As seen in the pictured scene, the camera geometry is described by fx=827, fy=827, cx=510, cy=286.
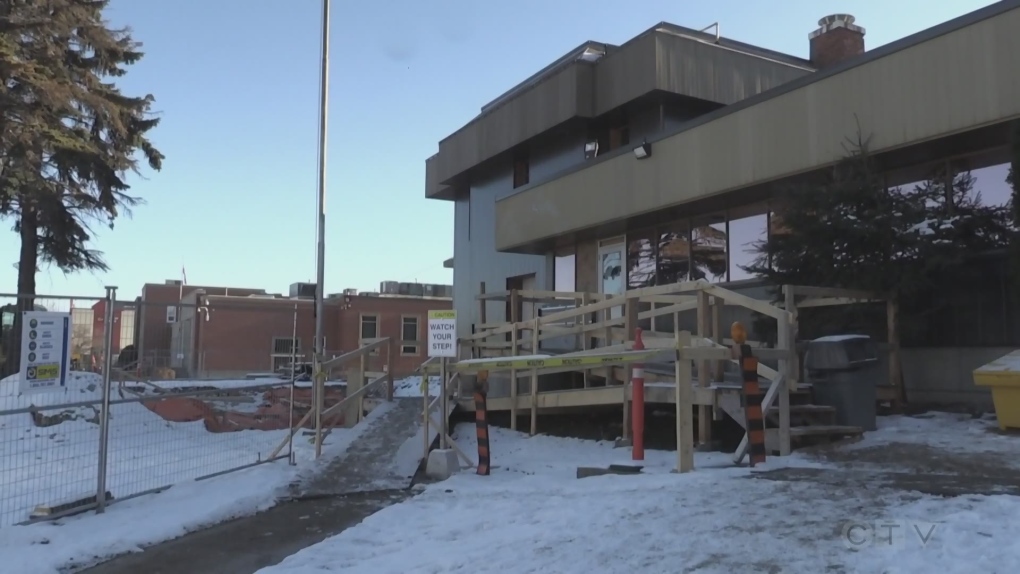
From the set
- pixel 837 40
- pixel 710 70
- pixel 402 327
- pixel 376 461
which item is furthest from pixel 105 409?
pixel 402 327

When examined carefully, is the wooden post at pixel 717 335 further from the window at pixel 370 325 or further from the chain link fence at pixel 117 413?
the window at pixel 370 325

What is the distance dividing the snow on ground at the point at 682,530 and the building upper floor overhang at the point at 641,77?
11.0 metres

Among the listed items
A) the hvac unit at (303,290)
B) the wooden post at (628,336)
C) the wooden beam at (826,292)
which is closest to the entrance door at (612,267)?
the wooden post at (628,336)

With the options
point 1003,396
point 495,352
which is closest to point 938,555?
point 1003,396

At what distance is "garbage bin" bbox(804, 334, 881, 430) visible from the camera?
9602 millimetres

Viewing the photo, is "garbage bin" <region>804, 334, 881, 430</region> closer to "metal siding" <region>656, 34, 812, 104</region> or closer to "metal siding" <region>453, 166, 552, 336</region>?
"metal siding" <region>656, 34, 812, 104</region>

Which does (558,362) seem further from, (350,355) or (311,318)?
(311,318)

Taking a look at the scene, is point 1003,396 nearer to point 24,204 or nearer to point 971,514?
point 971,514

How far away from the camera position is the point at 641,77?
17562mm

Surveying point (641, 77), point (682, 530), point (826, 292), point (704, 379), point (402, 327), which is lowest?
point (682, 530)

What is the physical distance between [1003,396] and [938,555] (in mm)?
5303

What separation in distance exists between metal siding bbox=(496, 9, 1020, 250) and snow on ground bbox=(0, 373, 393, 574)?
662 centimetres

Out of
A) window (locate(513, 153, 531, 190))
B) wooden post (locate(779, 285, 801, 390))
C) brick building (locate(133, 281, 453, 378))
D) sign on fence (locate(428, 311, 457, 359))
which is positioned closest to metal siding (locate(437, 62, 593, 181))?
window (locate(513, 153, 531, 190))

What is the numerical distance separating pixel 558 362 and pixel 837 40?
14.6 m
